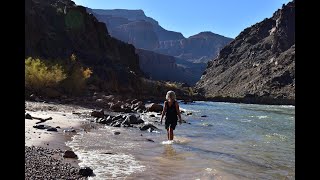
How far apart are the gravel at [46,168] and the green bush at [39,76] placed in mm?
33778

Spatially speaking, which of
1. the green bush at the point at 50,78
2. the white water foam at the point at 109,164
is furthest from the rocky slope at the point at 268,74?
the white water foam at the point at 109,164

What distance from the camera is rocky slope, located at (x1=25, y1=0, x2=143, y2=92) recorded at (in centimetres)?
8412

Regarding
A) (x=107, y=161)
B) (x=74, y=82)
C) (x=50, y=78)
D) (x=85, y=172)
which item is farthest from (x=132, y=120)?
(x=74, y=82)

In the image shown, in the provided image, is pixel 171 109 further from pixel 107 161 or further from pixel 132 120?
pixel 132 120

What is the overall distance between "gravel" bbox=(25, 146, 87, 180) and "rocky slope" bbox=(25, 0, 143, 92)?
2468 inches

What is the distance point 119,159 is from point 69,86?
42791mm

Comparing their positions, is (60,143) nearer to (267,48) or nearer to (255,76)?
(255,76)

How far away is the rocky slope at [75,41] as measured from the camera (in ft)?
276

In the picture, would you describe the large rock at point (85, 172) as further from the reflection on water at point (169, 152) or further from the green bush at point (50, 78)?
the green bush at point (50, 78)

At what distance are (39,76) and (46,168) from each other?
37.1m

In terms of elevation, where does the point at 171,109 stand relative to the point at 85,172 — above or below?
above

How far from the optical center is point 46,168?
6383mm

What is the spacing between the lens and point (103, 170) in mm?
7195
